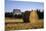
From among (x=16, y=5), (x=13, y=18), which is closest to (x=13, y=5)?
(x=16, y=5)

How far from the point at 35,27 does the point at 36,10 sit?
0.18 m

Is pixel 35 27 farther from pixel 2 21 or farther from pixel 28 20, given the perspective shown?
pixel 2 21

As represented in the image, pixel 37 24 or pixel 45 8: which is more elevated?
pixel 45 8

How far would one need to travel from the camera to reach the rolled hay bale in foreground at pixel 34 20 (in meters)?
1.05

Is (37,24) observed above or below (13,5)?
below

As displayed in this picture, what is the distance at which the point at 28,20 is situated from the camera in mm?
1046

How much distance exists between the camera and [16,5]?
3.38ft

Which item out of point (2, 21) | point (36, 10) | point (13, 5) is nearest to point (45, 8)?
point (36, 10)

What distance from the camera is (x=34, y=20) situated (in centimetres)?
106

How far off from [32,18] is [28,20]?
0.05 m

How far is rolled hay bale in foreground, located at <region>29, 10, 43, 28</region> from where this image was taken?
105 cm

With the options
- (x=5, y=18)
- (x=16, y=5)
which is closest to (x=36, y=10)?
(x=16, y=5)

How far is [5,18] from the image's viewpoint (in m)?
1.00

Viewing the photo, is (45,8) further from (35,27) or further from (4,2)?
(4,2)
